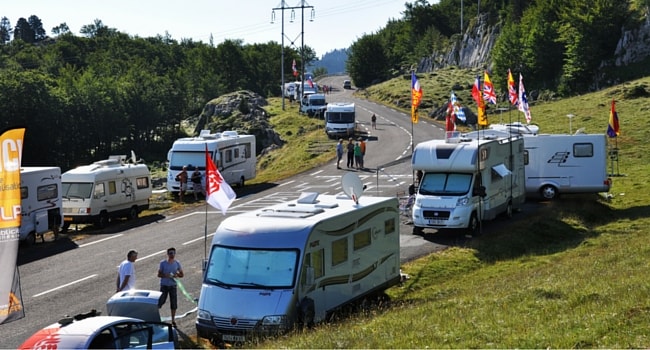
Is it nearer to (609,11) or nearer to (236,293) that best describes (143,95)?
(609,11)

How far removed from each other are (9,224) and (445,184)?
19.1 meters

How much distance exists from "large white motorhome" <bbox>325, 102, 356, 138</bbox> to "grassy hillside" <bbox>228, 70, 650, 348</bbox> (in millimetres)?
27095

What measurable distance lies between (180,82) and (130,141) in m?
25.3

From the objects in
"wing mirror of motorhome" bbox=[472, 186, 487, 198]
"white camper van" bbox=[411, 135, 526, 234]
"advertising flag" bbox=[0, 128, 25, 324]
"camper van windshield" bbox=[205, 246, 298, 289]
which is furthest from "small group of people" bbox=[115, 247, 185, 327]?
"wing mirror of motorhome" bbox=[472, 186, 487, 198]

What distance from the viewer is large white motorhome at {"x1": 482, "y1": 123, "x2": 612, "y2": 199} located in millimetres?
35031

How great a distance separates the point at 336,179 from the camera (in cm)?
4500

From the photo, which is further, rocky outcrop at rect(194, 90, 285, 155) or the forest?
the forest

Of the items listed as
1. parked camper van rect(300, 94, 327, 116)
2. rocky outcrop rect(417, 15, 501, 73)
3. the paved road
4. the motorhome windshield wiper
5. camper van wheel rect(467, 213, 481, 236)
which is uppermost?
rocky outcrop rect(417, 15, 501, 73)

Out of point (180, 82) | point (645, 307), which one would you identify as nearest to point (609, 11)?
point (180, 82)

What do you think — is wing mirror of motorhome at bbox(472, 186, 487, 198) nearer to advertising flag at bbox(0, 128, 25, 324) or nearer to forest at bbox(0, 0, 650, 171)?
advertising flag at bbox(0, 128, 25, 324)

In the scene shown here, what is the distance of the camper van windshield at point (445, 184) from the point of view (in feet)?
91.4

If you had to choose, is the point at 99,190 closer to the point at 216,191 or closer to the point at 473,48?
the point at 216,191

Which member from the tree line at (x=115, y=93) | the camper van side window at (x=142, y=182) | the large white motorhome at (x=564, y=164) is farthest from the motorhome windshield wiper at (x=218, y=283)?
the tree line at (x=115, y=93)

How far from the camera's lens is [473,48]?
391ft
